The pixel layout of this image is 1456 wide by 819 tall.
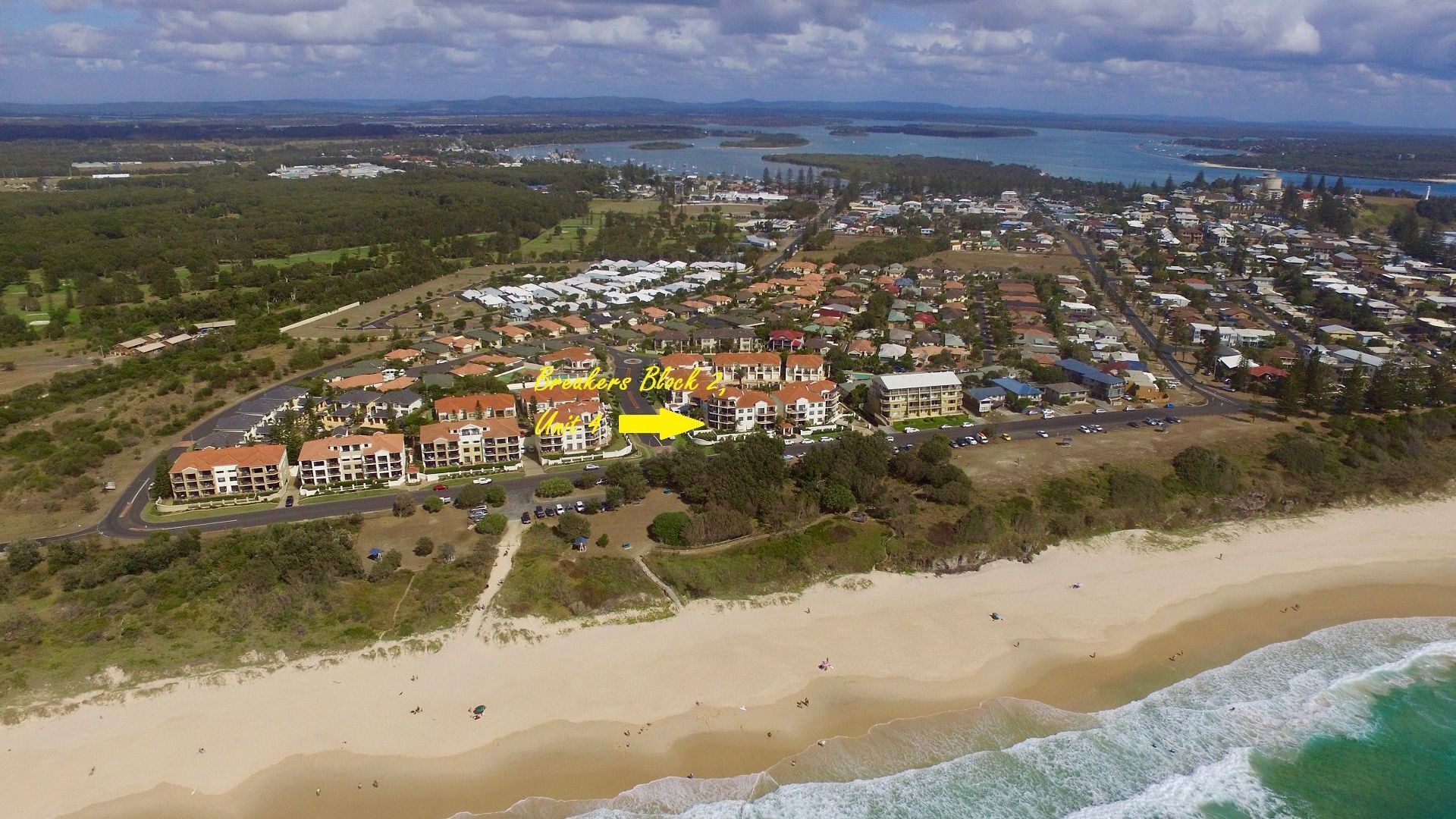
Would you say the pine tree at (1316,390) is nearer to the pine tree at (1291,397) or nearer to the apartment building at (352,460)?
the pine tree at (1291,397)

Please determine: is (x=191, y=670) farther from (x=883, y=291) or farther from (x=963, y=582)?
(x=883, y=291)

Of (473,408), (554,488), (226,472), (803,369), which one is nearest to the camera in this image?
(554,488)

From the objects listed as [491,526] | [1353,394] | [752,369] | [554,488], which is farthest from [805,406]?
[1353,394]

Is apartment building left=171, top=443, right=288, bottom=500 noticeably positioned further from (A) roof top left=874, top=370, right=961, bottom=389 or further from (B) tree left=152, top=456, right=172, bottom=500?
(A) roof top left=874, top=370, right=961, bottom=389

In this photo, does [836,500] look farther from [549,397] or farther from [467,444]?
[549,397]

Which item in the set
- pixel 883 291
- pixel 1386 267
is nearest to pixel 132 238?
pixel 883 291

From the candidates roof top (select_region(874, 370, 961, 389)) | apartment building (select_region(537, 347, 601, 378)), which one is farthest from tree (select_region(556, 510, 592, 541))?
apartment building (select_region(537, 347, 601, 378))
